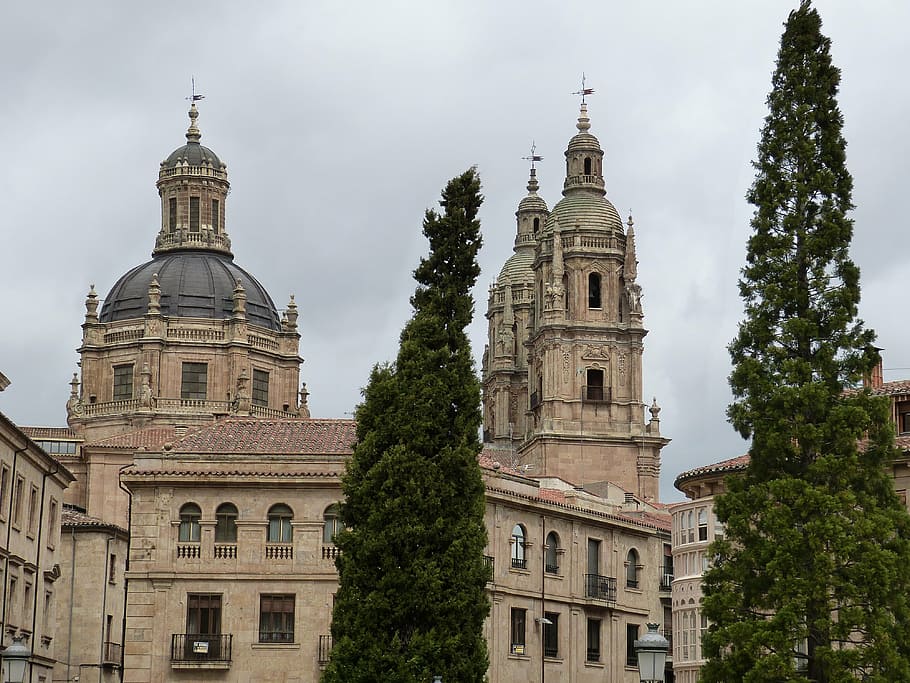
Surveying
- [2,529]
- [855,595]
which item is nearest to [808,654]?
[855,595]

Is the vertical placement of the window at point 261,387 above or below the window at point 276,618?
above

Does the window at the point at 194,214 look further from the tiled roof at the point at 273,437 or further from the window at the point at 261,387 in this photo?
the tiled roof at the point at 273,437

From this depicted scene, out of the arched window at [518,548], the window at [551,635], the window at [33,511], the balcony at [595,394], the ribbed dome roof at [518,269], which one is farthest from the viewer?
the ribbed dome roof at [518,269]

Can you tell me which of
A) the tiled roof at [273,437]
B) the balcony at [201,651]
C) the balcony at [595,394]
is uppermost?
the balcony at [595,394]

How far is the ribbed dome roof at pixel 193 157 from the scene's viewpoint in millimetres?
129000

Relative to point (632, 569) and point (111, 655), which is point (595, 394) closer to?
point (632, 569)

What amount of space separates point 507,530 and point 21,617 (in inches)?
701

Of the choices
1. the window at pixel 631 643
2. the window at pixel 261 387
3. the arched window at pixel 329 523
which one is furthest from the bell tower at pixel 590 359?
the arched window at pixel 329 523

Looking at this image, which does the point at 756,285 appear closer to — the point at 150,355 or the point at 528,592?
the point at 528,592

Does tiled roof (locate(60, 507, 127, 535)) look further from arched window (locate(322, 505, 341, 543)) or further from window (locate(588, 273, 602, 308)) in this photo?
window (locate(588, 273, 602, 308))

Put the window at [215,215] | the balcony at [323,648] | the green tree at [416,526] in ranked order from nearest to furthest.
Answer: the green tree at [416,526] → the balcony at [323,648] → the window at [215,215]

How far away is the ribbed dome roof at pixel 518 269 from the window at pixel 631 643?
81.3 metres

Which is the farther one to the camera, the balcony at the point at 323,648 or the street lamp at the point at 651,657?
the balcony at the point at 323,648

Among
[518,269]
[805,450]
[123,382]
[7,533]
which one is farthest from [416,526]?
[518,269]
